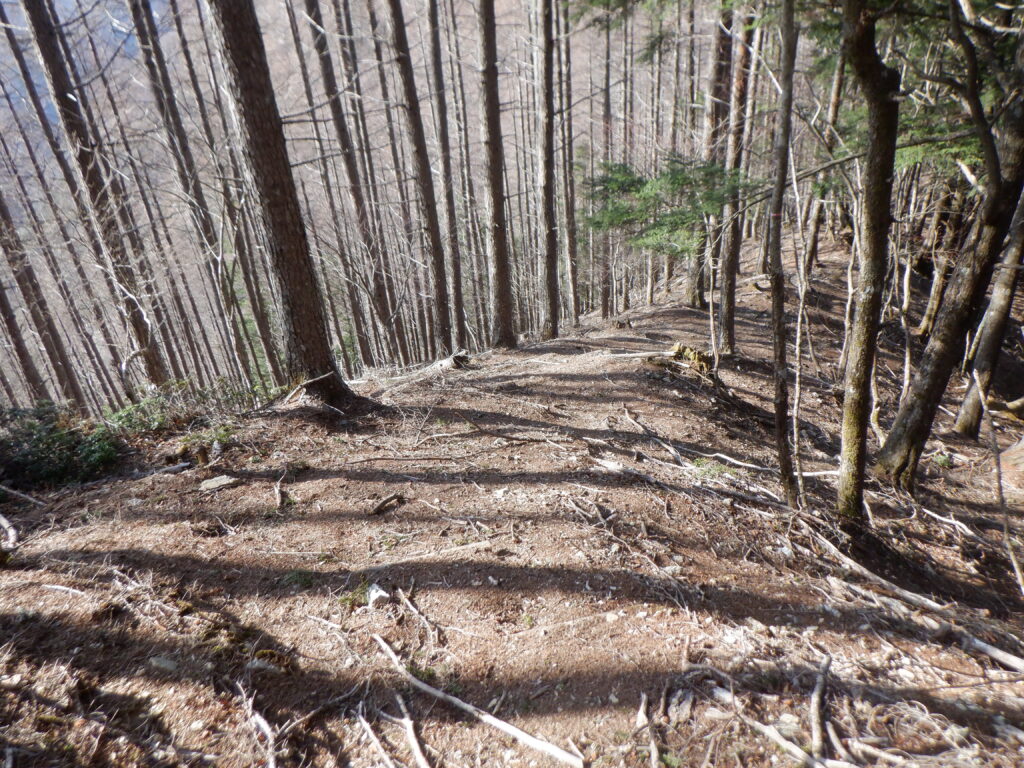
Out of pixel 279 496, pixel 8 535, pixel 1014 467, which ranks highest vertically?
pixel 8 535

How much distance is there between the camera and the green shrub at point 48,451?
147 inches

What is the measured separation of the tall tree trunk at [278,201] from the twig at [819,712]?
4187mm

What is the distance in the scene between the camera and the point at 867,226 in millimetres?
2809

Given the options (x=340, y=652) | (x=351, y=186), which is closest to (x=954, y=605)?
(x=340, y=652)

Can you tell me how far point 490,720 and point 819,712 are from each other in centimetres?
136

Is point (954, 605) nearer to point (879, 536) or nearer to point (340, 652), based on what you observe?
point (879, 536)

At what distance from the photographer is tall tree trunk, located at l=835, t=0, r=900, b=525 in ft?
8.31

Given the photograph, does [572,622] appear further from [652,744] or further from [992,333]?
[992,333]

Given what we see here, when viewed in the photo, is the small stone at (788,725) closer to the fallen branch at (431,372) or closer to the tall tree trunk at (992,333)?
the fallen branch at (431,372)

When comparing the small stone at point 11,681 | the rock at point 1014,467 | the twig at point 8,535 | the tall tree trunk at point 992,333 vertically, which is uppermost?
the small stone at point 11,681

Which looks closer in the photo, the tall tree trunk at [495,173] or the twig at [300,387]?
the twig at [300,387]

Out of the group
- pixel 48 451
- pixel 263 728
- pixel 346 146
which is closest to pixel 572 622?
pixel 263 728

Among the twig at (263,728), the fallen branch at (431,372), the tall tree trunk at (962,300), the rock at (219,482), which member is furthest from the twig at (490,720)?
the tall tree trunk at (962,300)

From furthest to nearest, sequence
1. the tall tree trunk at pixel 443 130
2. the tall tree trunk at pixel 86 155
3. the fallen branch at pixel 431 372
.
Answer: the tall tree trunk at pixel 443 130 → the tall tree trunk at pixel 86 155 → the fallen branch at pixel 431 372
